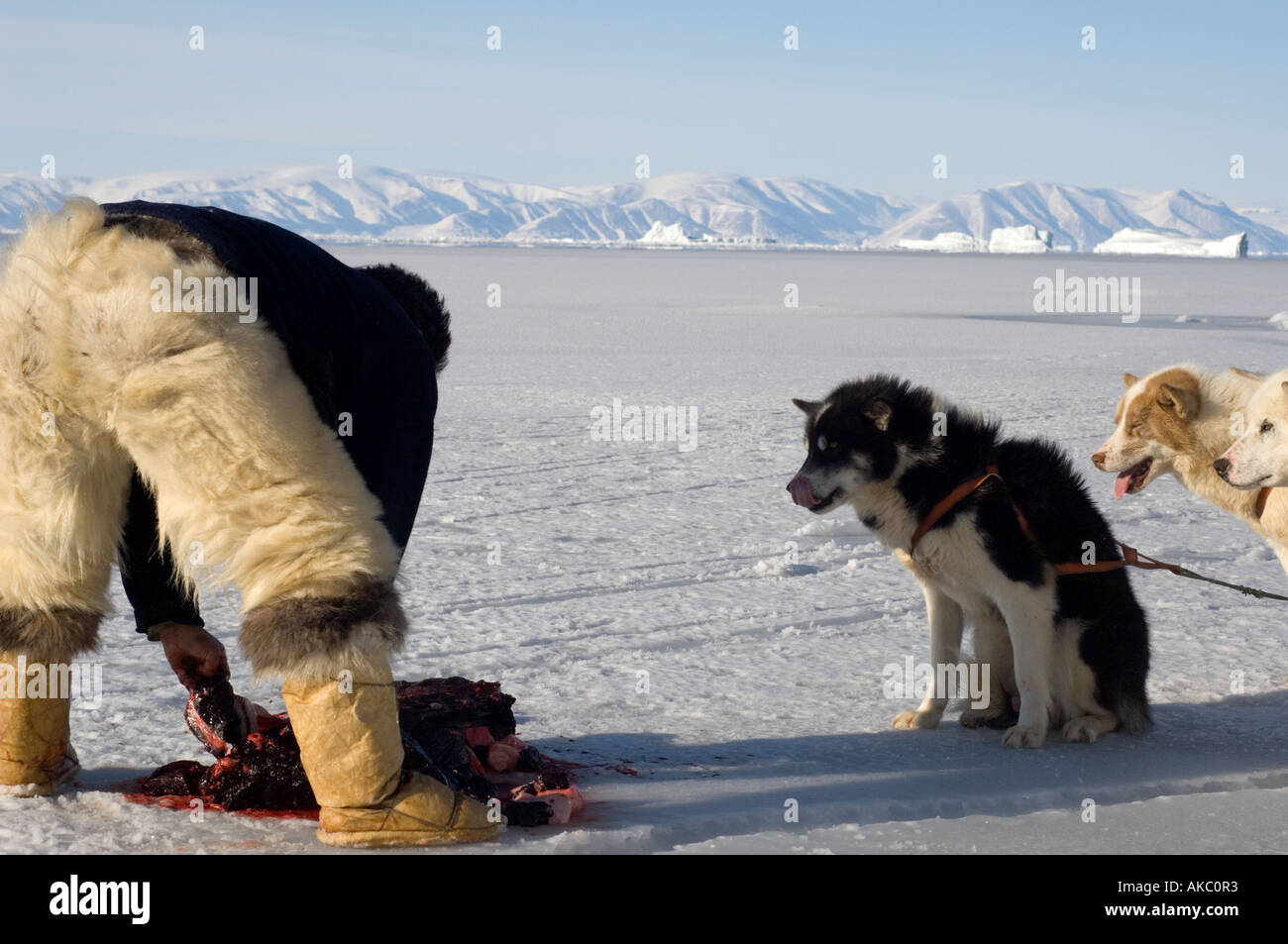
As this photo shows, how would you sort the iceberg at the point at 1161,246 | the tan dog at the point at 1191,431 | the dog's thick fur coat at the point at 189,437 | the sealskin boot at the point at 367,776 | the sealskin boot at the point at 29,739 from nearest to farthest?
1. the dog's thick fur coat at the point at 189,437
2. the sealskin boot at the point at 367,776
3. the sealskin boot at the point at 29,739
4. the tan dog at the point at 1191,431
5. the iceberg at the point at 1161,246

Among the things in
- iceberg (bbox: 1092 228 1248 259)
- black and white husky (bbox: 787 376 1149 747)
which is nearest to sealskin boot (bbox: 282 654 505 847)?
black and white husky (bbox: 787 376 1149 747)

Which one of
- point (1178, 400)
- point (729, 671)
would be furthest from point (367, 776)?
point (1178, 400)

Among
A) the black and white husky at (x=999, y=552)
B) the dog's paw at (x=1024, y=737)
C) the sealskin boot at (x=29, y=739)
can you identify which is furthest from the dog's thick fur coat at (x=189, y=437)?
the dog's paw at (x=1024, y=737)

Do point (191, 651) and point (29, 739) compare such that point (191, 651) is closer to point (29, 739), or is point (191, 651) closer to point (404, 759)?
point (29, 739)

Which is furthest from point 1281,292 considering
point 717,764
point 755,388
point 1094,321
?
point 717,764

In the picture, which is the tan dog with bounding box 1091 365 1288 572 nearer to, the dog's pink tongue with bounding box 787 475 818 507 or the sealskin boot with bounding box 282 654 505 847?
the dog's pink tongue with bounding box 787 475 818 507

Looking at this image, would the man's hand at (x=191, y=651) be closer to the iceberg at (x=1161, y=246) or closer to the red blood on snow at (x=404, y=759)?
the red blood on snow at (x=404, y=759)
